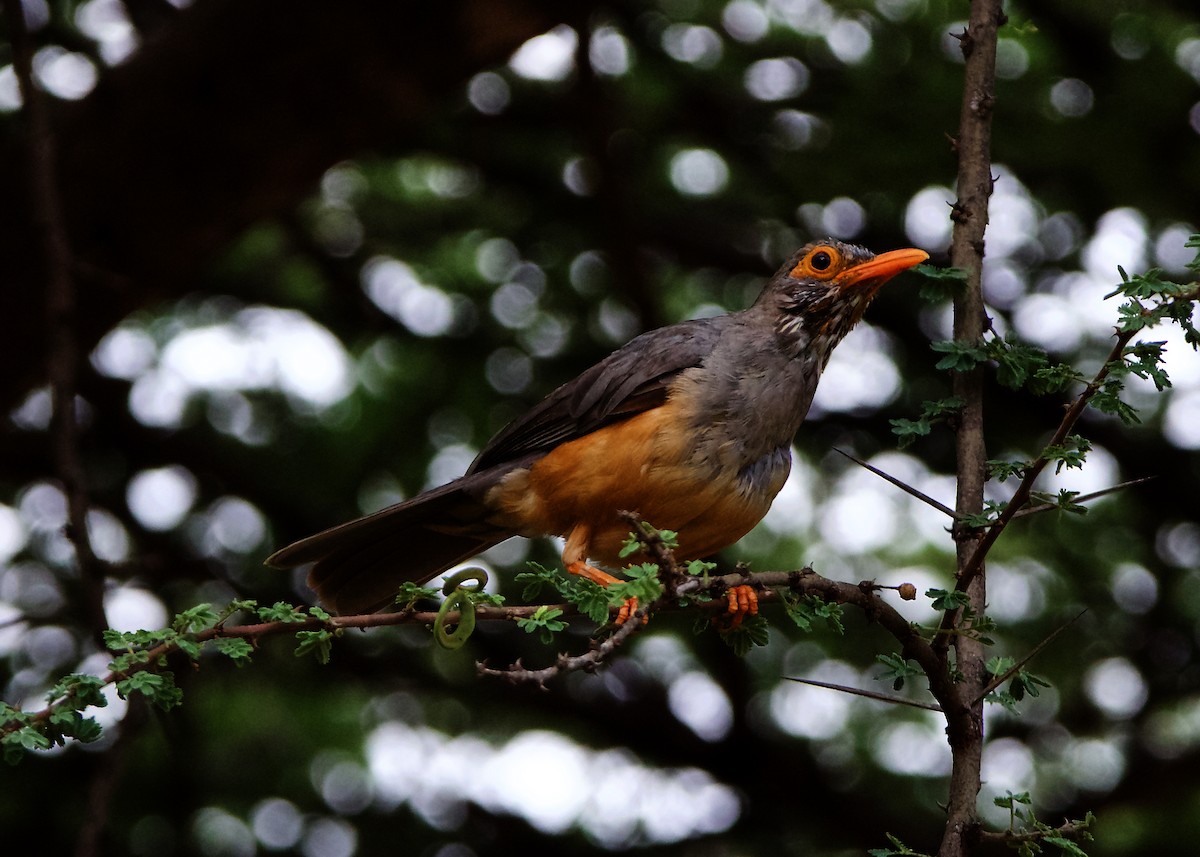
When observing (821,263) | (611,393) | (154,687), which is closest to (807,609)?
(154,687)

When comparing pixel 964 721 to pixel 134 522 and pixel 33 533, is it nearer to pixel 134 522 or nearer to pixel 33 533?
pixel 134 522

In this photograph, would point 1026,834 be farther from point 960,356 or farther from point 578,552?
point 578,552

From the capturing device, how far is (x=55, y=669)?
707cm

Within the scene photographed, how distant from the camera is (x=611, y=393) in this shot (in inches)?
216

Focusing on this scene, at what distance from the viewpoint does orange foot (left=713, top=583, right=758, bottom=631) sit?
146 inches

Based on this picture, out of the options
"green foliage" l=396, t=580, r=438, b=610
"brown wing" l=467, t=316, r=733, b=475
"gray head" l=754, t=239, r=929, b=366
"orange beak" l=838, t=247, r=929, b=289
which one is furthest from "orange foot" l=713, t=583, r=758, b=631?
"gray head" l=754, t=239, r=929, b=366

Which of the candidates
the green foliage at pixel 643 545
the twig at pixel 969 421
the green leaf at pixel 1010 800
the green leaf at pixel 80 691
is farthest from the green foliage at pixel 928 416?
the green leaf at pixel 80 691

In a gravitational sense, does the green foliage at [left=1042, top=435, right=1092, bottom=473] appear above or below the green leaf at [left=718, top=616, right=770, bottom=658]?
above

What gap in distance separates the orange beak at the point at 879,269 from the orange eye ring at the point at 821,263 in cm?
7

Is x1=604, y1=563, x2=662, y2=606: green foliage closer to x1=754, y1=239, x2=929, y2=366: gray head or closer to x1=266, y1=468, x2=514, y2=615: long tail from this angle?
x1=266, y1=468, x2=514, y2=615: long tail

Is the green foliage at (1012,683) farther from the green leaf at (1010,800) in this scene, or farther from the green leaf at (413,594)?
the green leaf at (413,594)

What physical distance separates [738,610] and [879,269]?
77.4 inches

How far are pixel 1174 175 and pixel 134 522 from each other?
19.0ft

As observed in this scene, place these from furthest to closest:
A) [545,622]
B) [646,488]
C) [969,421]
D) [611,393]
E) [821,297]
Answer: [821,297] < [611,393] < [646,488] < [969,421] < [545,622]
